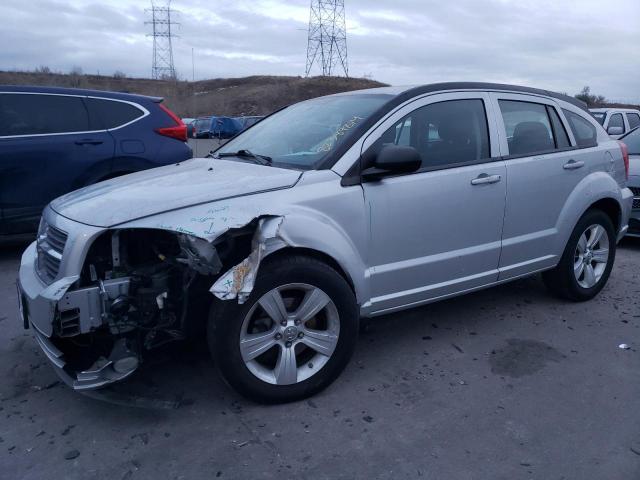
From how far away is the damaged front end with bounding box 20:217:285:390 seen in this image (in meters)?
2.81

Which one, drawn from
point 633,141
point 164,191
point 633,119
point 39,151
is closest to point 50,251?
point 164,191

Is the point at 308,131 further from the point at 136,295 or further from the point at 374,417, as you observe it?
the point at 374,417

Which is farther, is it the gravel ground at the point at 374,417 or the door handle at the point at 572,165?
the door handle at the point at 572,165

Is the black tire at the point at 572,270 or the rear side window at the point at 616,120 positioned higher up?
the rear side window at the point at 616,120

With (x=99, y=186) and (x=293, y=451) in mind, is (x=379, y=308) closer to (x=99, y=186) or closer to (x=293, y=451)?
(x=293, y=451)

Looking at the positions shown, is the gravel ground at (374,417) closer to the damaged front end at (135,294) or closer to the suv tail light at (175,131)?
the damaged front end at (135,294)

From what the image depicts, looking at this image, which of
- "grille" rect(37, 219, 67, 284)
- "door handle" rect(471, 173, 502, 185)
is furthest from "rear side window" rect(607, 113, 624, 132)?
"grille" rect(37, 219, 67, 284)

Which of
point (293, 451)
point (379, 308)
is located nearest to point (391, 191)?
point (379, 308)

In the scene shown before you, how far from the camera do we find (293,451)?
2801 mm

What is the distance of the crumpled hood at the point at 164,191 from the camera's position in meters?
2.95

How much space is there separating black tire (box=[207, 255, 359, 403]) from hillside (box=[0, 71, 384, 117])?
4954 cm

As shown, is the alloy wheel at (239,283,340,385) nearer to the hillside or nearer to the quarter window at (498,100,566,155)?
the quarter window at (498,100,566,155)

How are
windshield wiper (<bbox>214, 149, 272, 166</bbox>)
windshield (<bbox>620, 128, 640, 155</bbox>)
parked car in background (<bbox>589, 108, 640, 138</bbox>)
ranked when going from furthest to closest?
parked car in background (<bbox>589, 108, 640, 138</bbox>)
windshield (<bbox>620, 128, 640, 155</bbox>)
windshield wiper (<bbox>214, 149, 272, 166</bbox>)

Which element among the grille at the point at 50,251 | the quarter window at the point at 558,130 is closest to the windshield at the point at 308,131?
the grille at the point at 50,251
